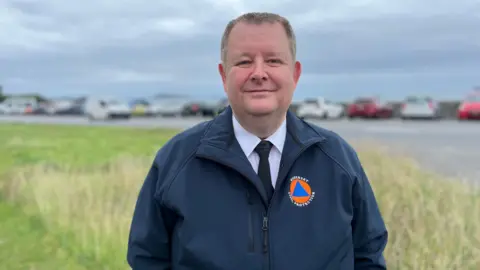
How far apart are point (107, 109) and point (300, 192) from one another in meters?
33.2

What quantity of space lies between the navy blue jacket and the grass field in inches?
93.9

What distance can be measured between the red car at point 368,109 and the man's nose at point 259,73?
3019 cm

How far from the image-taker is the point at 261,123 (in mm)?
1949

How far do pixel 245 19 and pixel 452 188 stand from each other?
18.5ft

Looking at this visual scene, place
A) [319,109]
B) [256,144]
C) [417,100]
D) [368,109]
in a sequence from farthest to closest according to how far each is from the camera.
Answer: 1. [319,109]
2. [368,109]
3. [417,100]
4. [256,144]

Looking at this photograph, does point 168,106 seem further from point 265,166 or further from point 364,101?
point 265,166

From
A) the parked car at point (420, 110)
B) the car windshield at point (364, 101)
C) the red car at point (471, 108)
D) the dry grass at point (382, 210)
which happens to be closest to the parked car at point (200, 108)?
the car windshield at point (364, 101)

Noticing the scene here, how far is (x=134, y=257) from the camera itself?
6.79ft

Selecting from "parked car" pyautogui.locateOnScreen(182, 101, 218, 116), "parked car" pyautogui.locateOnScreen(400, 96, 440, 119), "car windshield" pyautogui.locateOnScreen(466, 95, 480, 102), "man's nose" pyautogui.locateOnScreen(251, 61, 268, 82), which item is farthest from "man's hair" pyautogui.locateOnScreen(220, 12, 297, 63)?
"parked car" pyautogui.locateOnScreen(182, 101, 218, 116)

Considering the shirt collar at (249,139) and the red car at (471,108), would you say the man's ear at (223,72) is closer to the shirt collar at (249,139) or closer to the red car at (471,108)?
the shirt collar at (249,139)

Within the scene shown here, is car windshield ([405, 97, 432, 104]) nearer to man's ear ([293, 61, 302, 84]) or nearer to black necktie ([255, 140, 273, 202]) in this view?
man's ear ([293, 61, 302, 84])

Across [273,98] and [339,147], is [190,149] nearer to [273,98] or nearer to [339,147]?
[273,98]

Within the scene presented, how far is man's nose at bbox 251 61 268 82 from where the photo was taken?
187 cm

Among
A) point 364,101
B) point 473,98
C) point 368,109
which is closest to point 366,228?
point 473,98
